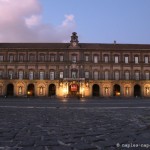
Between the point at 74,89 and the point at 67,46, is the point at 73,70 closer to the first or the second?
the point at 74,89

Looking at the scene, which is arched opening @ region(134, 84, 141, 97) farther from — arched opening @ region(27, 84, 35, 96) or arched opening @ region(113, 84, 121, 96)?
arched opening @ region(27, 84, 35, 96)

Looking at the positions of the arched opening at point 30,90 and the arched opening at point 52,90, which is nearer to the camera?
the arched opening at point 52,90

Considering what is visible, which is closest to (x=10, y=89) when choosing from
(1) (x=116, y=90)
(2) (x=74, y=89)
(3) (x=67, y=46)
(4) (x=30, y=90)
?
(4) (x=30, y=90)

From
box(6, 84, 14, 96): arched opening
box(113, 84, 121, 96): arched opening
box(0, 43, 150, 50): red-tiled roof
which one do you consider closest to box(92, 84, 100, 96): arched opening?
box(113, 84, 121, 96): arched opening

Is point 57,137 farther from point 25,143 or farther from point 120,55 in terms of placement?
point 120,55

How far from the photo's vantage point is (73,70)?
6206 centimetres

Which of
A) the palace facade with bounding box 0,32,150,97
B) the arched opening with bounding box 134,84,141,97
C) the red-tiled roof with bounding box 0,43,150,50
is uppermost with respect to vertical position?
the red-tiled roof with bounding box 0,43,150,50

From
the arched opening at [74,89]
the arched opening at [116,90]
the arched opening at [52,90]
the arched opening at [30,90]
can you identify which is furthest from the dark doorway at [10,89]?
the arched opening at [116,90]

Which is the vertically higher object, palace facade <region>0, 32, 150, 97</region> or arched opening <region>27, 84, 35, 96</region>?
palace facade <region>0, 32, 150, 97</region>

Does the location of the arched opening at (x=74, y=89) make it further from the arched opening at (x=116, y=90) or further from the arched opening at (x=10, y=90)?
the arched opening at (x=10, y=90)

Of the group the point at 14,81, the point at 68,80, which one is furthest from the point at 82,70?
the point at 14,81

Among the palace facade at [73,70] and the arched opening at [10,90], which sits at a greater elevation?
the palace facade at [73,70]

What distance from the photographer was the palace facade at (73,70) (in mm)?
61438

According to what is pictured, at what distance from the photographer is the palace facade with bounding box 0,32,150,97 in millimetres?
61438
